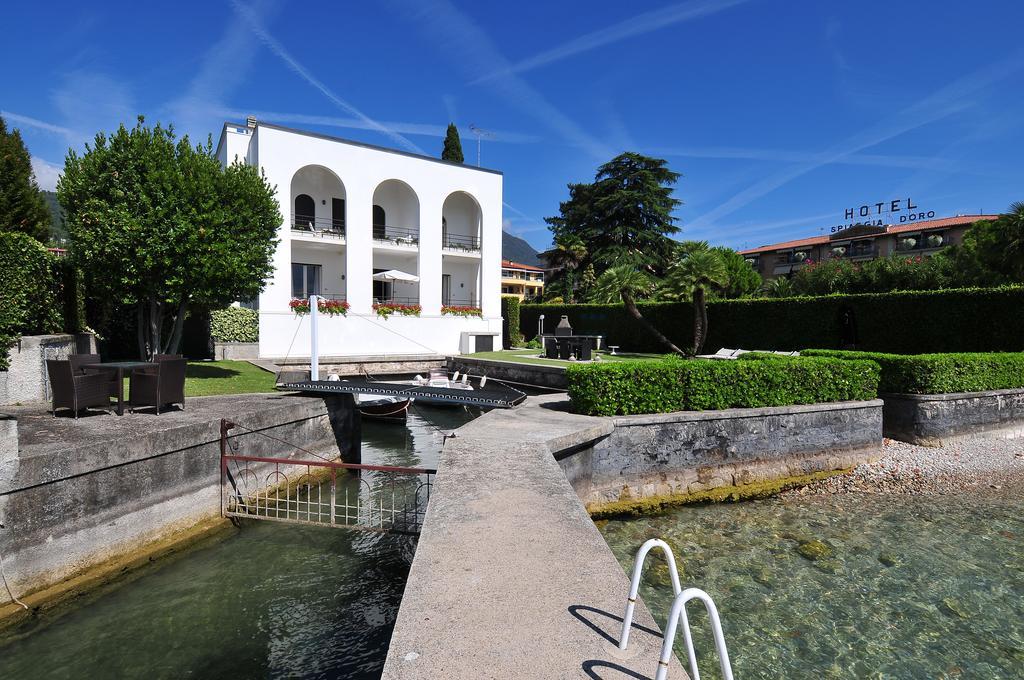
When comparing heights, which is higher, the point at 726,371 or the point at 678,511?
the point at 726,371

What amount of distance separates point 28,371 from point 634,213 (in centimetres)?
3859

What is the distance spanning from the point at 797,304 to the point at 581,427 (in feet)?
55.8

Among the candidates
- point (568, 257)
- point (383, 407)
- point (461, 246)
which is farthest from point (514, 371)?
point (568, 257)

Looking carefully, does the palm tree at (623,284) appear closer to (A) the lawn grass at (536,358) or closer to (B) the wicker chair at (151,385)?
(A) the lawn grass at (536,358)

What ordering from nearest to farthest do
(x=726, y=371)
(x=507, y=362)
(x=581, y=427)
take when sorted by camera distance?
(x=581, y=427), (x=726, y=371), (x=507, y=362)

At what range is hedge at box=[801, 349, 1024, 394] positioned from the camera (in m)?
12.1

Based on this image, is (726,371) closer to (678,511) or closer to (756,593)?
(678,511)

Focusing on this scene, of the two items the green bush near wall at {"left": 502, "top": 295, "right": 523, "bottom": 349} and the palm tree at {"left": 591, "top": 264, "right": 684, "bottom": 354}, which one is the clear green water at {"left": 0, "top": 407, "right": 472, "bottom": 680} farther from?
the green bush near wall at {"left": 502, "top": 295, "right": 523, "bottom": 349}

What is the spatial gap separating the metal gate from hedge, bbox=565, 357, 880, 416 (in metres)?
3.40

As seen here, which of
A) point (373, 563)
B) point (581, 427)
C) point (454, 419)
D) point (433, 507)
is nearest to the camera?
point (433, 507)

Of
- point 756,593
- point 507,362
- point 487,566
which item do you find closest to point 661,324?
point 507,362

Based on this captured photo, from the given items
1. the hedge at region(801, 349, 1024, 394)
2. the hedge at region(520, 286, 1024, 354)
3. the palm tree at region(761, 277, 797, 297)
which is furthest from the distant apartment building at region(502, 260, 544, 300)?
the hedge at region(801, 349, 1024, 394)

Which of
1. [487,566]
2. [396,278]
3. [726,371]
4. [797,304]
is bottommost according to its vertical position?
[487,566]

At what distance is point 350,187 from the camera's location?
23.8 m
